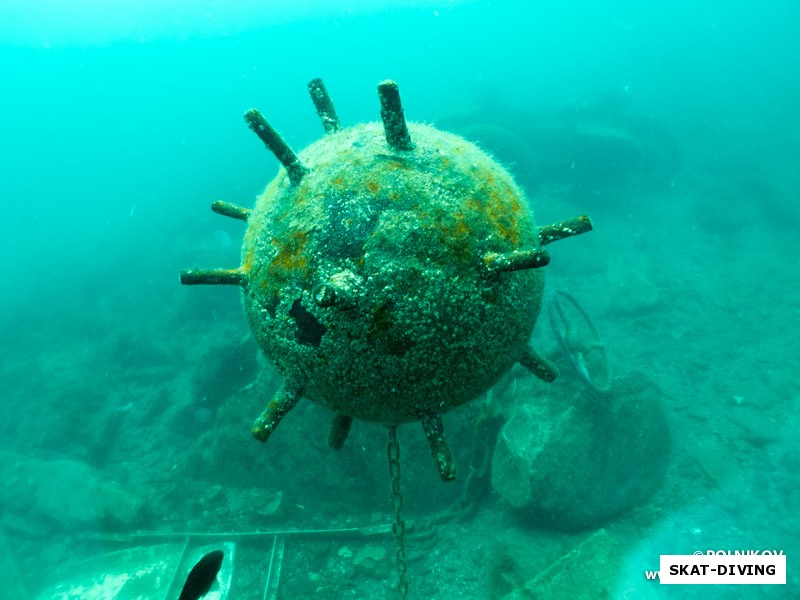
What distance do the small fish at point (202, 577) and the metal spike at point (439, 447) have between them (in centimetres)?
156

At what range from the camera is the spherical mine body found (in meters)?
2.17

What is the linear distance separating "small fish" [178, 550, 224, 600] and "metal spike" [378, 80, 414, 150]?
272 cm

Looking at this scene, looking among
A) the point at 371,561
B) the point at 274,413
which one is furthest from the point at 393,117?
the point at 371,561

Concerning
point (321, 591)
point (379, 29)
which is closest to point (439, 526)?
point (321, 591)

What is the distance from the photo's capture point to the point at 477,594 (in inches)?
231

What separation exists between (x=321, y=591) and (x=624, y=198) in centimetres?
2000

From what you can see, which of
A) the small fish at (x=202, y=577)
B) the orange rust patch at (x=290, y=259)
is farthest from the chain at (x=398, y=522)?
the orange rust patch at (x=290, y=259)

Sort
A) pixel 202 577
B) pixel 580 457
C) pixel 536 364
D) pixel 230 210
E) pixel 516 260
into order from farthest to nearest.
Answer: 1. pixel 580 457
2. pixel 230 210
3. pixel 536 364
4. pixel 202 577
5. pixel 516 260

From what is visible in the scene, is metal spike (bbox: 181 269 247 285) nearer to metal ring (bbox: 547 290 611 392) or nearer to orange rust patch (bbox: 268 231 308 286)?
orange rust patch (bbox: 268 231 308 286)

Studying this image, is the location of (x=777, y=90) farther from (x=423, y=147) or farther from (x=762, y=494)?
(x=423, y=147)

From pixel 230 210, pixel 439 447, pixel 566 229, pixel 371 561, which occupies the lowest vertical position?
pixel 371 561

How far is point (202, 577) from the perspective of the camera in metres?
2.78

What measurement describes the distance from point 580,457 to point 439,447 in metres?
5.01

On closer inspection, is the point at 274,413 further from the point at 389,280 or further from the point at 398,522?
the point at 398,522
